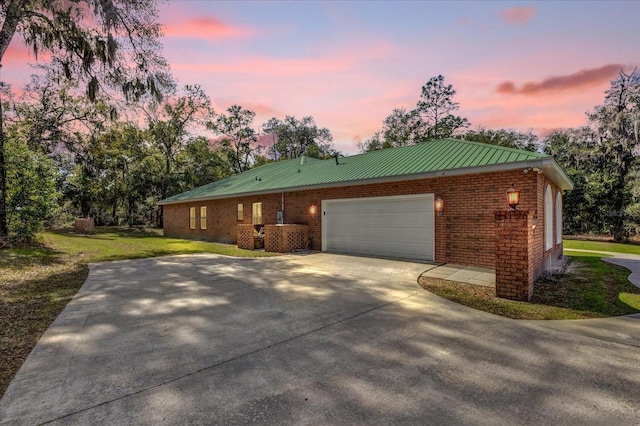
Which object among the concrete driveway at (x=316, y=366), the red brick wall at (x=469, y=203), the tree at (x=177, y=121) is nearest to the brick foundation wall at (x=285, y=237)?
the red brick wall at (x=469, y=203)

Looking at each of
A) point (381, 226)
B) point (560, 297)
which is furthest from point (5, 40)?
point (560, 297)

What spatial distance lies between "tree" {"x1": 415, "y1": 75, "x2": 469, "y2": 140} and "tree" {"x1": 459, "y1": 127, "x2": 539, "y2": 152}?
63.8 inches

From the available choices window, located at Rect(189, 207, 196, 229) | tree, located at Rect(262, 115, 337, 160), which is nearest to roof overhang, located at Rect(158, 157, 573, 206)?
window, located at Rect(189, 207, 196, 229)

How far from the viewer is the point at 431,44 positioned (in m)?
9.92

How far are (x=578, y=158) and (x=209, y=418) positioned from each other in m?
32.9

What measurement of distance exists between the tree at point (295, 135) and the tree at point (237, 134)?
5.56 m

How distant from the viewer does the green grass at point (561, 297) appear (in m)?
4.93

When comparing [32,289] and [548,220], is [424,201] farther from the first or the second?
[32,289]

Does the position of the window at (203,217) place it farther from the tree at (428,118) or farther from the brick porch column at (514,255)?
the tree at (428,118)

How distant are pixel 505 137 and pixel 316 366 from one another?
40020mm

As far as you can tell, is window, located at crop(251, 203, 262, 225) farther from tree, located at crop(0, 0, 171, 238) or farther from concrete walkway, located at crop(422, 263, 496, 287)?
concrete walkway, located at crop(422, 263, 496, 287)

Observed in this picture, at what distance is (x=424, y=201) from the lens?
988cm

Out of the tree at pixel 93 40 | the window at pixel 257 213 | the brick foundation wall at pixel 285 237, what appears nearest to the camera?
the tree at pixel 93 40

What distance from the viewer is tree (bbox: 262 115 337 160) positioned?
152 feet
